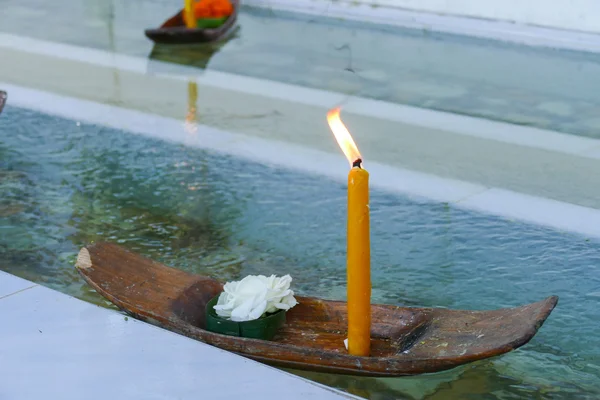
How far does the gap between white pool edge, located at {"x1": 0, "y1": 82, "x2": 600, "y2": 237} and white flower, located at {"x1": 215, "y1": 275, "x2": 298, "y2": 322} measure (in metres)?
1.39

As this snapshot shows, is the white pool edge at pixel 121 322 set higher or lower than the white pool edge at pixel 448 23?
lower

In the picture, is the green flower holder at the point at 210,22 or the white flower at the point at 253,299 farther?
the green flower holder at the point at 210,22

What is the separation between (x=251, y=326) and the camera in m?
2.14

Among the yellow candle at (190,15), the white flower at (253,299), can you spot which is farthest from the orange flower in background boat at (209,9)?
the white flower at (253,299)

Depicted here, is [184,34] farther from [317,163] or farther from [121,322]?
[121,322]

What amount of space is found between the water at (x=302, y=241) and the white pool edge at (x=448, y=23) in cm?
340

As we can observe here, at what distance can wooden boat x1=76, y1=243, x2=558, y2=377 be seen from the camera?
1.94m

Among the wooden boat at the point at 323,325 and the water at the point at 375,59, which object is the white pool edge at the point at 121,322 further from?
the water at the point at 375,59

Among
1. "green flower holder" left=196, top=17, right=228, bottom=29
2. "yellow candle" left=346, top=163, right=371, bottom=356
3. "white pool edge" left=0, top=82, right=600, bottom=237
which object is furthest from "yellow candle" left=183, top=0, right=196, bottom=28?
"yellow candle" left=346, top=163, right=371, bottom=356

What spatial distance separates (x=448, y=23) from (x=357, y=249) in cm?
540

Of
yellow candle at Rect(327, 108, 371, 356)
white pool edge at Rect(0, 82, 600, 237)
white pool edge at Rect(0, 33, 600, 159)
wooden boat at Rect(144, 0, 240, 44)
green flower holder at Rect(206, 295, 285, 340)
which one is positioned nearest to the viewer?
yellow candle at Rect(327, 108, 371, 356)

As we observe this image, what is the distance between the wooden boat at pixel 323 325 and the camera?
194 cm

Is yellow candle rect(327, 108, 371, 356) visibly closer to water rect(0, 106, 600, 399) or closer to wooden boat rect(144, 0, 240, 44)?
water rect(0, 106, 600, 399)

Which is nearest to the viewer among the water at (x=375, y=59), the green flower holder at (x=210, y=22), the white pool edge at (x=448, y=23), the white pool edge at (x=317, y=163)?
the white pool edge at (x=317, y=163)
